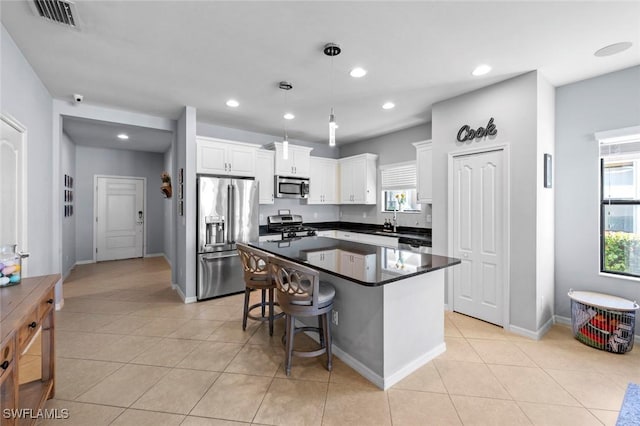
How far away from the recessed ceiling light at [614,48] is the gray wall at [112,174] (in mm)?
8496

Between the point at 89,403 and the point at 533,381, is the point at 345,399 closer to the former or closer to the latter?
the point at 533,381

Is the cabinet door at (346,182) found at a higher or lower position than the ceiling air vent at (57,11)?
lower

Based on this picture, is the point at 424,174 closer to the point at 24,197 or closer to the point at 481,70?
the point at 481,70

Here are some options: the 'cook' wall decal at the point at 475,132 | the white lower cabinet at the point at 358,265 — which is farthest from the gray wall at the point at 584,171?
the white lower cabinet at the point at 358,265

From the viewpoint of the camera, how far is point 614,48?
8.21ft

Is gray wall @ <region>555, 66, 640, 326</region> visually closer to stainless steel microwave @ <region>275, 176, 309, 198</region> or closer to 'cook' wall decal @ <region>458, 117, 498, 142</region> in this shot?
'cook' wall decal @ <region>458, 117, 498, 142</region>

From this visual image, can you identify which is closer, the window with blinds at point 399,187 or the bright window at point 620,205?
the bright window at point 620,205

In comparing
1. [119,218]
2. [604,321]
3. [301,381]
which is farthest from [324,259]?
[119,218]

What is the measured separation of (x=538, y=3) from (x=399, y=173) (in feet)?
11.5

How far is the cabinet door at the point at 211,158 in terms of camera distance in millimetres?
4289

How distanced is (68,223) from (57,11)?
534 cm

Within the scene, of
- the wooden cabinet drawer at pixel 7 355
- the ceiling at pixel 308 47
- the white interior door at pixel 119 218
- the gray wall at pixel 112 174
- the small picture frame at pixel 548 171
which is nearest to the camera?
the wooden cabinet drawer at pixel 7 355

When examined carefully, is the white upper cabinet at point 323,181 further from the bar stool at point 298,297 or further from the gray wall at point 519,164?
the bar stool at point 298,297

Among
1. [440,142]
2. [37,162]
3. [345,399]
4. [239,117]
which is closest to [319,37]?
[440,142]
